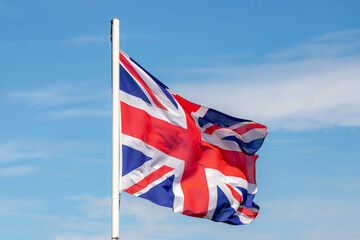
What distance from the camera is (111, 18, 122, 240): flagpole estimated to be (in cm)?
1912

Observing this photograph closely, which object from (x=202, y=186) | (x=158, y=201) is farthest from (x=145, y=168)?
(x=202, y=186)

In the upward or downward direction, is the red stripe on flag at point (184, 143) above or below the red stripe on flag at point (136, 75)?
below

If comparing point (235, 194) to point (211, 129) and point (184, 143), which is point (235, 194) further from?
point (184, 143)

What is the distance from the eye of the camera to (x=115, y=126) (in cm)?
1992

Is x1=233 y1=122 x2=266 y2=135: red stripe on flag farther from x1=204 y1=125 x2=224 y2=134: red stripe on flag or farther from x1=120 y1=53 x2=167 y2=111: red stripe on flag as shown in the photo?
x1=120 y1=53 x2=167 y2=111: red stripe on flag

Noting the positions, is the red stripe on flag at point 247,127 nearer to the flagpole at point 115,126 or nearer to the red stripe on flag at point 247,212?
the red stripe on flag at point 247,212

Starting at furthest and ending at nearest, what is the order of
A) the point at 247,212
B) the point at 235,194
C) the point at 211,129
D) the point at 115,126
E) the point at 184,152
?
the point at 247,212 < the point at 211,129 < the point at 235,194 < the point at 184,152 < the point at 115,126

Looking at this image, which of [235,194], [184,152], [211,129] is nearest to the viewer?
[184,152]

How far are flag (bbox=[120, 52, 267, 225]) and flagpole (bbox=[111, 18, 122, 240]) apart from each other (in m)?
0.63

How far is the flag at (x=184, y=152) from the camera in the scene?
2103 centimetres

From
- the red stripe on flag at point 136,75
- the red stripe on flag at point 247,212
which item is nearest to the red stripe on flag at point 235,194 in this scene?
the red stripe on flag at point 247,212

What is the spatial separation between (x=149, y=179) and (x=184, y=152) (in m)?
2.15

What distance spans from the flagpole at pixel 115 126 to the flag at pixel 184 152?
2.05 ft

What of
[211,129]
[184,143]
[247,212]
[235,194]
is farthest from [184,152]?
[247,212]
